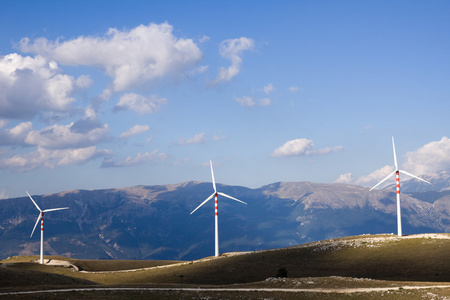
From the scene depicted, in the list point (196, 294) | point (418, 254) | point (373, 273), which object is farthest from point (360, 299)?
point (418, 254)

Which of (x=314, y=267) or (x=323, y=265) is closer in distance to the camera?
(x=314, y=267)

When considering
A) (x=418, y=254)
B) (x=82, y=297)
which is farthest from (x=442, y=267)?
(x=82, y=297)

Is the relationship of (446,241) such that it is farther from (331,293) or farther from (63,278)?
(63,278)

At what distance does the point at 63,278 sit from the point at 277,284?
164 ft

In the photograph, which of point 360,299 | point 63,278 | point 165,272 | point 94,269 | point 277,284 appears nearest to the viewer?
point 360,299

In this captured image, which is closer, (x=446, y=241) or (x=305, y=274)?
(x=305, y=274)

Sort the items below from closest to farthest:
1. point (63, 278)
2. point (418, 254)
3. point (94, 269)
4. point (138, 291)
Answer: point (138, 291) → point (63, 278) → point (418, 254) → point (94, 269)

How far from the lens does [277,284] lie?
86.5 m

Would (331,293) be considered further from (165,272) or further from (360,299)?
(165,272)

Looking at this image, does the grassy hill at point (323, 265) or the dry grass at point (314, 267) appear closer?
the dry grass at point (314, 267)

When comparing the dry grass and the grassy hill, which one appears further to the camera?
the grassy hill

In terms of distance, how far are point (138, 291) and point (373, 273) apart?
6119 cm

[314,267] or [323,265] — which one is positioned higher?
[323,265]

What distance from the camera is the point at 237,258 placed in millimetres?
146000
